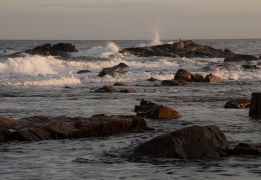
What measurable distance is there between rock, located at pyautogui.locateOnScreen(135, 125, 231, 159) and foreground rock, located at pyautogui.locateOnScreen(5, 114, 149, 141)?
2241 mm

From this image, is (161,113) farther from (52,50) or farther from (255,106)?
(52,50)

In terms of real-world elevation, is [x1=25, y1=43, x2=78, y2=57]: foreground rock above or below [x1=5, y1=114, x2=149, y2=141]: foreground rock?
above

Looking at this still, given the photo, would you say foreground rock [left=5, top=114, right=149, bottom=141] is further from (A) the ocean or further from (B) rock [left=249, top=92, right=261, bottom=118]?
(B) rock [left=249, top=92, right=261, bottom=118]

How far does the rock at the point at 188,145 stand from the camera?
322 inches

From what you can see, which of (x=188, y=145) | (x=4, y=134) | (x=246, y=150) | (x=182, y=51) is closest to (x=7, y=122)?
(x=4, y=134)

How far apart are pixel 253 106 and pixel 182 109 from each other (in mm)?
2512

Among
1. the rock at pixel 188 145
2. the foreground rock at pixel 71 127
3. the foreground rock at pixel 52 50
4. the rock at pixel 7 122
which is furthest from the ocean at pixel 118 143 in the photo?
the foreground rock at pixel 52 50

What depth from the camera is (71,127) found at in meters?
10.5

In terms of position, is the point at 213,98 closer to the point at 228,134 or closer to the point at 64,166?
the point at 228,134

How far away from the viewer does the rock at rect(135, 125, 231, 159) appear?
8.19 meters

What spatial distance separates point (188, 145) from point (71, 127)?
3198 mm

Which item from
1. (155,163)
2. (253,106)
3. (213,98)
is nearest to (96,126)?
(155,163)

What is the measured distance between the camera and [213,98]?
18891 millimetres

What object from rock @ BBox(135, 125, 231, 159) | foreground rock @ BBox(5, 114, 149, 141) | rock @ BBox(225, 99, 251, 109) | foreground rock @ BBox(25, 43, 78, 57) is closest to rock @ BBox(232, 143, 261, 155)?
rock @ BBox(135, 125, 231, 159)
